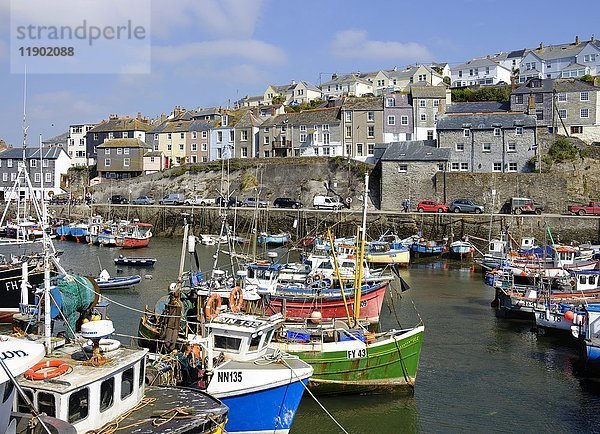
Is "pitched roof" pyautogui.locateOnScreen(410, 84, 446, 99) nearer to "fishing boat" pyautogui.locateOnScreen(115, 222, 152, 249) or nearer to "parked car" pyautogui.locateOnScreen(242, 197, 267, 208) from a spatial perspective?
"parked car" pyautogui.locateOnScreen(242, 197, 267, 208)

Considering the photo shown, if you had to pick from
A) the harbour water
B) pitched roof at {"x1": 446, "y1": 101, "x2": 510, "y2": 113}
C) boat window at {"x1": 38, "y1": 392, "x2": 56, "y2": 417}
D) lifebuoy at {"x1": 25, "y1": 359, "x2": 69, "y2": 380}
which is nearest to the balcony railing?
pitched roof at {"x1": 446, "y1": 101, "x2": 510, "y2": 113}

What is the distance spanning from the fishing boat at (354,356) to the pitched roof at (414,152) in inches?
1519

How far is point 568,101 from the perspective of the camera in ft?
200

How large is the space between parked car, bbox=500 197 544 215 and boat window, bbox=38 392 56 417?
1719 inches

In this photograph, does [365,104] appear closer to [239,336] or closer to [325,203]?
[325,203]

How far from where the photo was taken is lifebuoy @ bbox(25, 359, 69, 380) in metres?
9.38

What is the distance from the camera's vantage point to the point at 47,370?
9.57m

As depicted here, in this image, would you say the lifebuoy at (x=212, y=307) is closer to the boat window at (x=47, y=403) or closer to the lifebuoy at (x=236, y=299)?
the lifebuoy at (x=236, y=299)

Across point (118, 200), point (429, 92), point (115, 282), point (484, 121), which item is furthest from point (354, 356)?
point (118, 200)

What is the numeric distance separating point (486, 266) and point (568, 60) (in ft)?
204

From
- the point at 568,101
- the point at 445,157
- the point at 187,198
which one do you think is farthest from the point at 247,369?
the point at 568,101

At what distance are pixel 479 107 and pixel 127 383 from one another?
184ft

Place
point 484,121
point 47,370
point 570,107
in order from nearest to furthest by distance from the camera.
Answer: point 47,370
point 484,121
point 570,107

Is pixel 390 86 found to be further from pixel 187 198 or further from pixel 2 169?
Result: pixel 2 169
